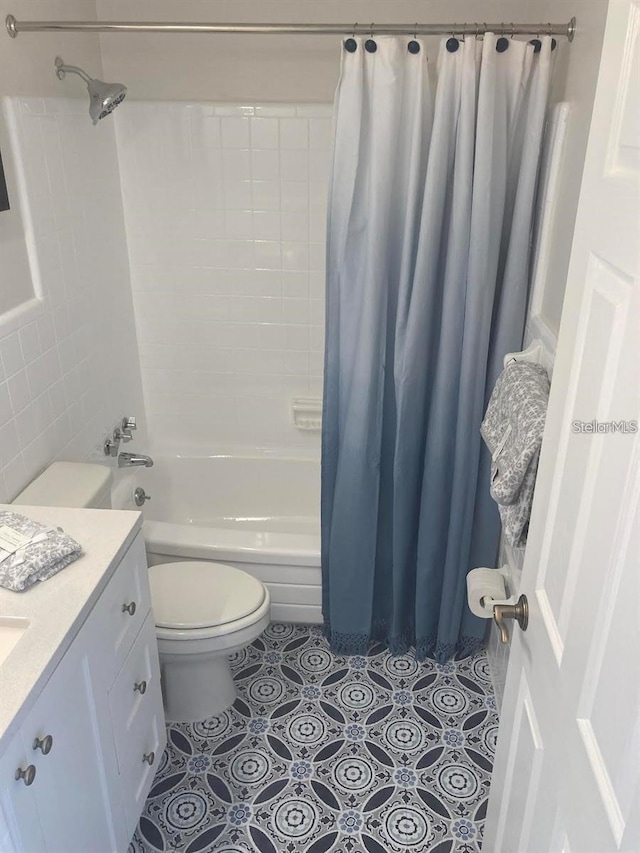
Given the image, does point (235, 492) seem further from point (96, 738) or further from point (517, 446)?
point (517, 446)

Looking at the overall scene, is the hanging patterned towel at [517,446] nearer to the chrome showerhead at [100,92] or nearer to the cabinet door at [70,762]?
the cabinet door at [70,762]

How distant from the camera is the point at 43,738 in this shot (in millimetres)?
1192

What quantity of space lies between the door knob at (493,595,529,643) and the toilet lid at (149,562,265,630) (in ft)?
3.25

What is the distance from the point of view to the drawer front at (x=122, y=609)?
1463 millimetres

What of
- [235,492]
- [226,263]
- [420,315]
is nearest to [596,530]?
[420,315]

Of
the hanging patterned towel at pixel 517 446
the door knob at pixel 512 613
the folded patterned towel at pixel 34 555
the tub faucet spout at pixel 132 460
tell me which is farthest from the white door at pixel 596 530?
the tub faucet spout at pixel 132 460

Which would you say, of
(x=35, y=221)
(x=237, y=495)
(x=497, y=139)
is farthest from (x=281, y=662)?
(x=497, y=139)

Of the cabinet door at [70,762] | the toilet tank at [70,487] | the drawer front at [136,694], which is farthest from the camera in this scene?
the toilet tank at [70,487]

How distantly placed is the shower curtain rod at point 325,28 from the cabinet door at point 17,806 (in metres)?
1.76

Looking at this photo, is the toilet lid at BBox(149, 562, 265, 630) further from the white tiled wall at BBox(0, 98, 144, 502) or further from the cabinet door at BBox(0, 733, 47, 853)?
the cabinet door at BBox(0, 733, 47, 853)

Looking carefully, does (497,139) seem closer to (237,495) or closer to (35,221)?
(35,221)

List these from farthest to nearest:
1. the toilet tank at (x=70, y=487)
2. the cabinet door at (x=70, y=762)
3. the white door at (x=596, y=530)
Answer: the toilet tank at (x=70, y=487)
the cabinet door at (x=70, y=762)
the white door at (x=596, y=530)

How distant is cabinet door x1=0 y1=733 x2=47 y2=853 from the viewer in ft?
3.53

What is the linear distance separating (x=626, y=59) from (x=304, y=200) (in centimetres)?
189
